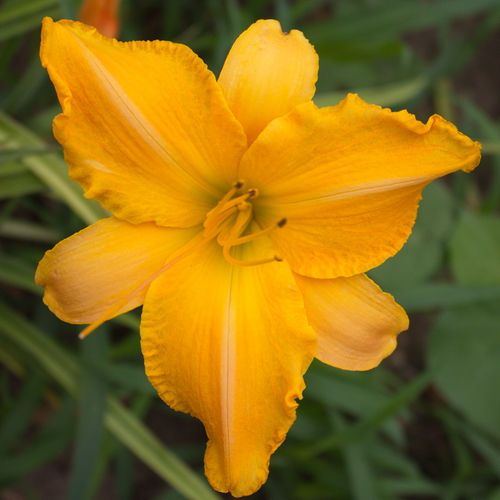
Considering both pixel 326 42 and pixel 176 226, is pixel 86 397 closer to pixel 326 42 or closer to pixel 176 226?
pixel 176 226

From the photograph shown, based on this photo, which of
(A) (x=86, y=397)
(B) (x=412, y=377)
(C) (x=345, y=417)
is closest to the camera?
(A) (x=86, y=397)

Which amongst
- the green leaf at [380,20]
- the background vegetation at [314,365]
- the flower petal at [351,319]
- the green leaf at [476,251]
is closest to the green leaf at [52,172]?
the background vegetation at [314,365]

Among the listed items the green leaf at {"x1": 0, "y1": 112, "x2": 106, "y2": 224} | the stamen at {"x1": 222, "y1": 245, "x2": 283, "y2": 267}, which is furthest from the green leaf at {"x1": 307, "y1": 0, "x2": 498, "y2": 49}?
the stamen at {"x1": 222, "y1": 245, "x2": 283, "y2": 267}

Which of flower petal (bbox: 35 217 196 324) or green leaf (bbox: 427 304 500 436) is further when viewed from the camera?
green leaf (bbox: 427 304 500 436)

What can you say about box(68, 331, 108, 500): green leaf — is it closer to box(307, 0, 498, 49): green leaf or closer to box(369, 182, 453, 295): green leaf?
box(369, 182, 453, 295): green leaf

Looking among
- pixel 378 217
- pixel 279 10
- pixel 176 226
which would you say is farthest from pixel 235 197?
pixel 279 10

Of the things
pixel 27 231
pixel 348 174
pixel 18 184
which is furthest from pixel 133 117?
pixel 27 231

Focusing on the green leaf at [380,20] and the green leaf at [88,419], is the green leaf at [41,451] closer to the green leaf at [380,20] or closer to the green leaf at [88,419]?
the green leaf at [88,419]
